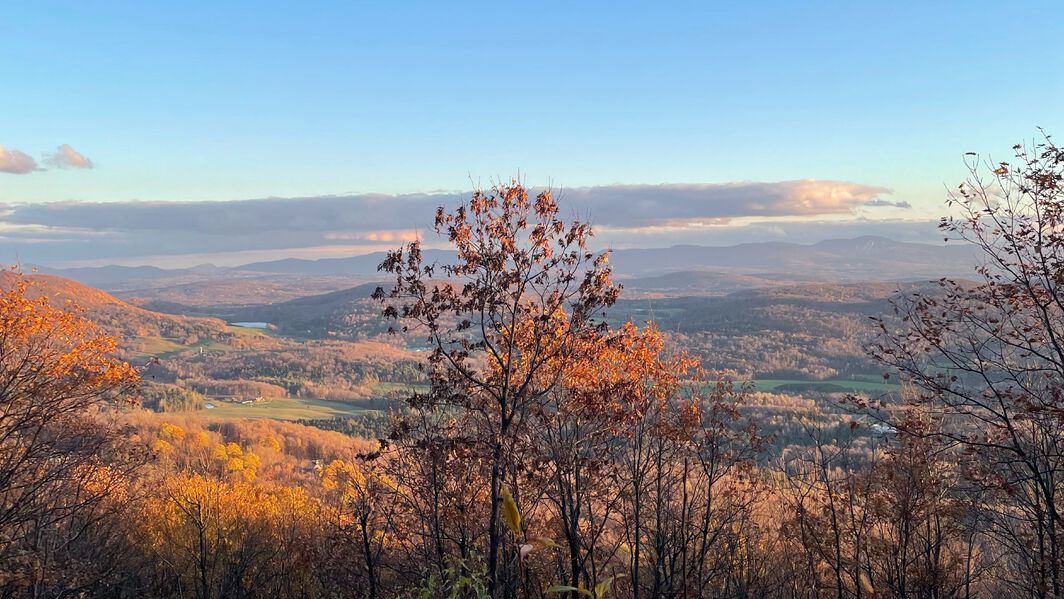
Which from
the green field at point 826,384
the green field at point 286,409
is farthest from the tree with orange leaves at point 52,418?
the green field at point 826,384

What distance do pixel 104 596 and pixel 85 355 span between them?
32.5 ft

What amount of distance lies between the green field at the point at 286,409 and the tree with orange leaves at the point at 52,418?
336ft

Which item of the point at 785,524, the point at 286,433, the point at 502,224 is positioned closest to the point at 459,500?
the point at 502,224

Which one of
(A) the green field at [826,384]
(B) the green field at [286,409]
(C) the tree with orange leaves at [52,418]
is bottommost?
(B) the green field at [286,409]

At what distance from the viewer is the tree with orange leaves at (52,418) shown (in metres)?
18.8

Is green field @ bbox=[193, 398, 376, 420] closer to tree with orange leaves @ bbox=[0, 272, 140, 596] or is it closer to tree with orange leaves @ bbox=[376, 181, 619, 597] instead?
tree with orange leaves @ bbox=[0, 272, 140, 596]

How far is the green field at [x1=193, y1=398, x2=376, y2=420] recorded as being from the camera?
124812mm

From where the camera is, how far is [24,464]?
1964 cm

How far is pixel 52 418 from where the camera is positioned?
19.7 meters

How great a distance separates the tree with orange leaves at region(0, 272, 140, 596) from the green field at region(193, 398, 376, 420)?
10234 centimetres

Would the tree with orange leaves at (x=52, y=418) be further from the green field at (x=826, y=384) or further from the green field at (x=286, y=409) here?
the green field at (x=826, y=384)

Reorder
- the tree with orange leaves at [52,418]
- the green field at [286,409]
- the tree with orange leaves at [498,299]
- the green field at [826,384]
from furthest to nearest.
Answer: the green field at [286,409]
the green field at [826,384]
the tree with orange leaves at [52,418]
the tree with orange leaves at [498,299]

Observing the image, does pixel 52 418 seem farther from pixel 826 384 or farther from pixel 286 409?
pixel 826 384

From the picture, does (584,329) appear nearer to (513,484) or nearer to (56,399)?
(513,484)
